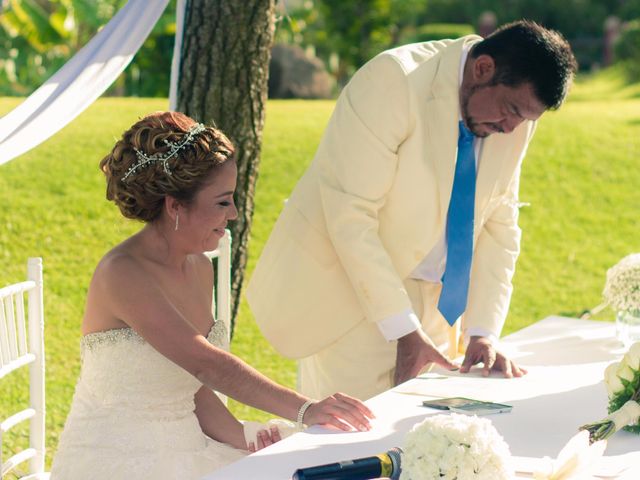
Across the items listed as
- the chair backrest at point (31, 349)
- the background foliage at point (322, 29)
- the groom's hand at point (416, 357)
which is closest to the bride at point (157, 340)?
→ the chair backrest at point (31, 349)

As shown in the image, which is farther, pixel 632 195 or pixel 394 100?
pixel 632 195

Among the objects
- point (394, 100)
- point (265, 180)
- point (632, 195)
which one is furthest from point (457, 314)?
point (632, 195)

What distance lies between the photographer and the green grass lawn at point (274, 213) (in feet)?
23.6

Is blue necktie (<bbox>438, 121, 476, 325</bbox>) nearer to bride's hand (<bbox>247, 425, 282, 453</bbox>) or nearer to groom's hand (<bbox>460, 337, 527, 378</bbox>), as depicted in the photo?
groom's hand (<bbox>460, 337, 527, 378</bbox>)

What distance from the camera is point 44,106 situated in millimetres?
3619

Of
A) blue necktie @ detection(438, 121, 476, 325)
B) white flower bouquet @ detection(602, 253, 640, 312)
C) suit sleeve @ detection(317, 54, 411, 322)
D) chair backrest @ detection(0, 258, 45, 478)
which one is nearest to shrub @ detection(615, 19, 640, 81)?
white flower bouquet @ detection(602, 253, 640, 312)

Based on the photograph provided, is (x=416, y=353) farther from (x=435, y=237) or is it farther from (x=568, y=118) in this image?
(x=568, y=118)

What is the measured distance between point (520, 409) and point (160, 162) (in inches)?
42.9

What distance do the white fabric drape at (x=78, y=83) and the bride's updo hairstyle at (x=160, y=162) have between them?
2.26 ft

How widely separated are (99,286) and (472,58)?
51.4 inches

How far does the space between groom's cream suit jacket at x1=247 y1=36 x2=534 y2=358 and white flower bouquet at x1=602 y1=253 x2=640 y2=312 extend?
12.9 inches

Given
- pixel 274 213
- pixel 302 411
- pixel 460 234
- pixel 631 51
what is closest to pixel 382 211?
pixel 460 234

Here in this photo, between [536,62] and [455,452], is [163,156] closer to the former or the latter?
[536,62]

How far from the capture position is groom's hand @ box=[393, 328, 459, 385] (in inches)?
127
